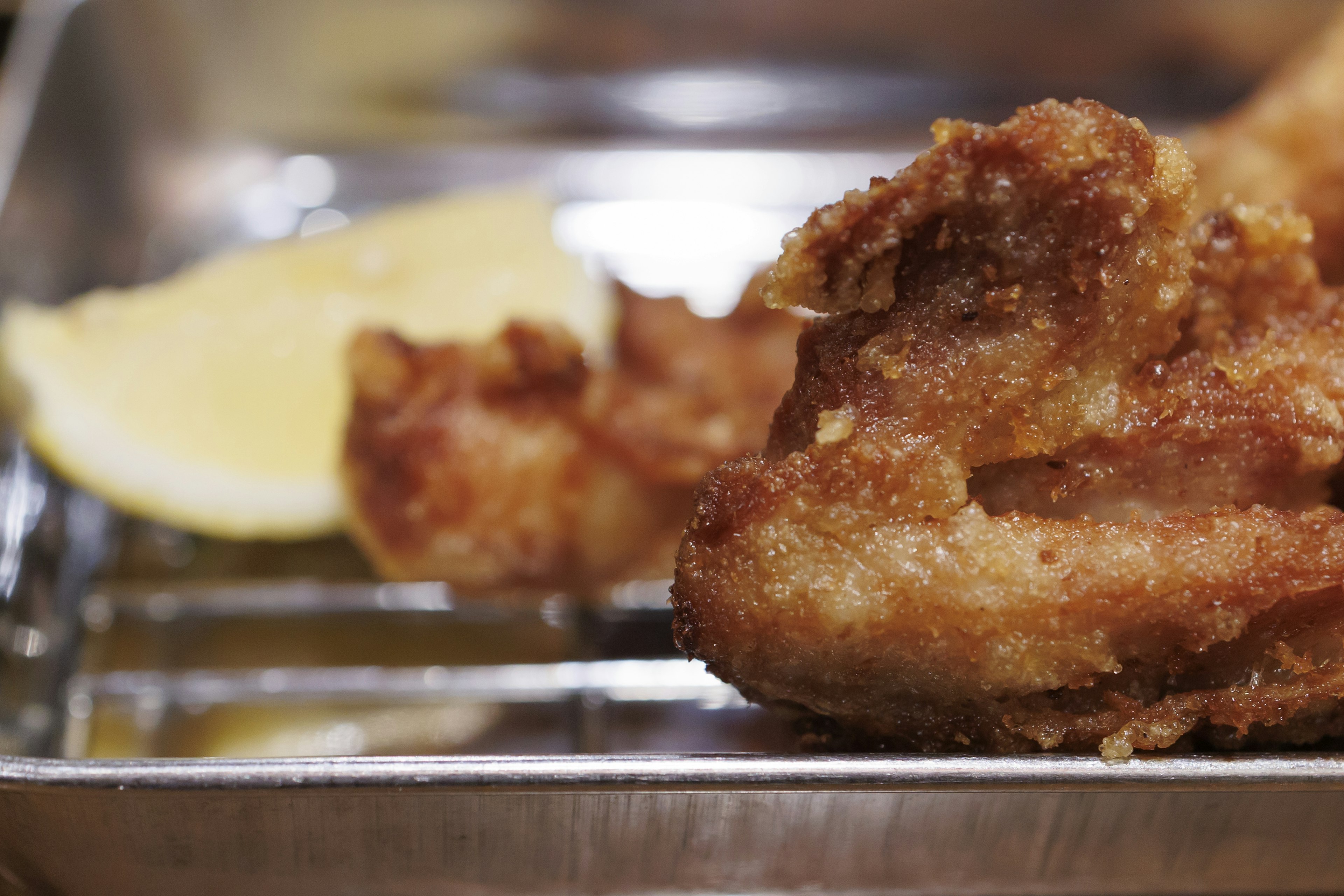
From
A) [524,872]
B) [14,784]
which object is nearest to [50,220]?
[14,784]

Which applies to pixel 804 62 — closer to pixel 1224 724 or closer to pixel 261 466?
pixel 261 466

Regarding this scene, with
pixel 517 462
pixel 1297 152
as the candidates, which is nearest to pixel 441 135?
pixel 517 462

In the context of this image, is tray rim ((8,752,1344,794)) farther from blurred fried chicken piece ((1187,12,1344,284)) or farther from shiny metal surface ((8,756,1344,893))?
blurred fried chicken piece ((1187,12,1344,284))

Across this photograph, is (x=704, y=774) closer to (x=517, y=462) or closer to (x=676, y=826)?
(x=676, y=826)

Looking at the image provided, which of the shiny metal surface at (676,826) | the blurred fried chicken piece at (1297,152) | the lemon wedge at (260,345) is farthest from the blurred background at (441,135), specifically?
the blurred fried chicken piece at (1297,152)

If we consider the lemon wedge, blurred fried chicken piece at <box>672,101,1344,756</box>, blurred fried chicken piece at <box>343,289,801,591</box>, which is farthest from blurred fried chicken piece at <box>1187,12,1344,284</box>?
the lemon wedge
